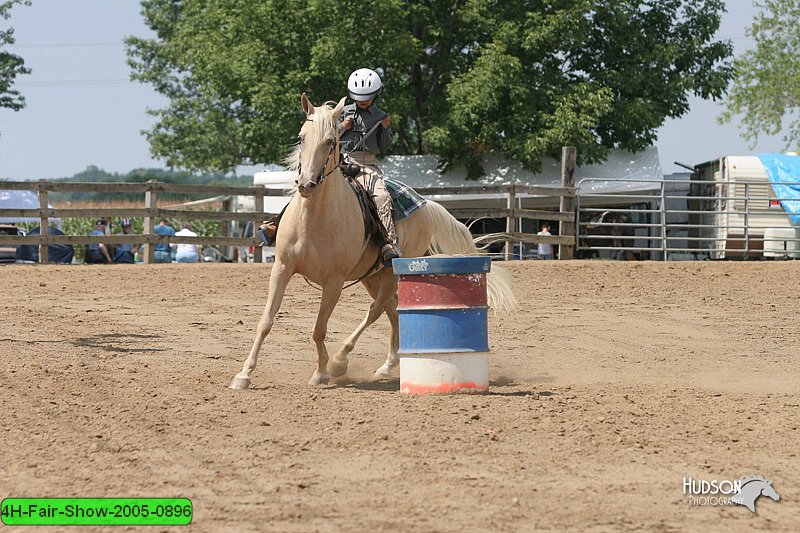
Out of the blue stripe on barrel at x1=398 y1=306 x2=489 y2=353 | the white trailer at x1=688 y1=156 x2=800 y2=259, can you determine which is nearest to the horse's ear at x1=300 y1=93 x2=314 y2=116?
the blue stripe on barrel at x1=398 y1=306 x2=489 y2=353

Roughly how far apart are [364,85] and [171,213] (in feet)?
36.8

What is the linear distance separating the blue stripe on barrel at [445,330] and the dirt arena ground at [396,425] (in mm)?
445

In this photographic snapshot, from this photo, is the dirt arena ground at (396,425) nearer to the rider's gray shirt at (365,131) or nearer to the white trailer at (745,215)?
the rider's gray shirt at (365,131)

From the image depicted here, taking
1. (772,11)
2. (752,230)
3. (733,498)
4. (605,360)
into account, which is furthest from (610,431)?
(772,11)

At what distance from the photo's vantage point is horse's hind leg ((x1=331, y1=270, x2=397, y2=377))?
961cm

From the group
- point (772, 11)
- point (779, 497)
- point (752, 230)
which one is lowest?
point (779, 497)

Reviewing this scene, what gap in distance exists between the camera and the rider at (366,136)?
32.1 ft

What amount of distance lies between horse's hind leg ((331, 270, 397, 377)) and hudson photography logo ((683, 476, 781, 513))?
470 cm

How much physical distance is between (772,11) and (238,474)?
4307 cm

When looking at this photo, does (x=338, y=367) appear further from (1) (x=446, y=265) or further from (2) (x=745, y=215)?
(2) (x=745, y=215)

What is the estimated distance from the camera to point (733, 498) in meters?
5.06

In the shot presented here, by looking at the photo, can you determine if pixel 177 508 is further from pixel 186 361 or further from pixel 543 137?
pixel 543 137

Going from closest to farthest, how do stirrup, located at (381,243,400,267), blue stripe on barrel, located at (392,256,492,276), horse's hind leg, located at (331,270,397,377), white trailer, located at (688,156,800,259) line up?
blue stripe on barrel, located at (392,256,492,276), stirrup, located at (381,243,400,267), horse's hind leg, located at (331,270,397,377), white trailer, located at (688,156,800,259)

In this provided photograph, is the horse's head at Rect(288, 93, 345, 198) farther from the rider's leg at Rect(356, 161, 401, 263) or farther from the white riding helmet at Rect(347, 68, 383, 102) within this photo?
the white riding helmet at Rect(347, 68, 383, 102)
